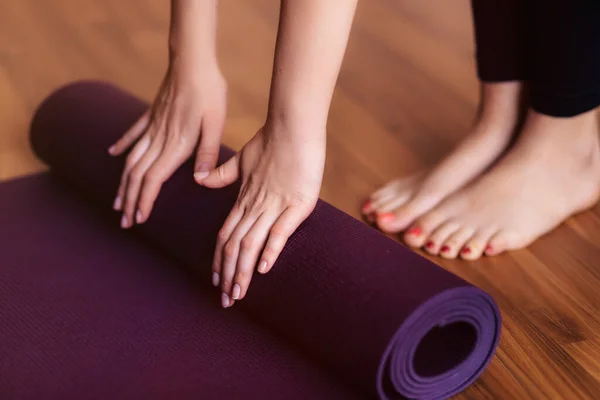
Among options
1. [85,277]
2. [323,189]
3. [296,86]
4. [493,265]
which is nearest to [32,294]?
[85,277]

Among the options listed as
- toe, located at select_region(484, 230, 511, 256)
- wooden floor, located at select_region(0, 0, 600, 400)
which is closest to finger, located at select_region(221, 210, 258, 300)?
wooden floor, located at select_region(0, 0, 600, 400)

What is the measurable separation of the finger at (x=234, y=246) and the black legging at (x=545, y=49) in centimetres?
66

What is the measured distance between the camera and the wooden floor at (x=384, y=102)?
1.24m

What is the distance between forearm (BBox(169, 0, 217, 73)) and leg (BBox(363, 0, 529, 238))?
48cm

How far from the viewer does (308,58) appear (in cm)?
107

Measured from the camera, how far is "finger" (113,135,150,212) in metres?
1.34

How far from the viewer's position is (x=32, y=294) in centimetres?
123

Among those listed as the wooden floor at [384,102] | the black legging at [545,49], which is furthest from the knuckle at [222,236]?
the black legging at [545,49]

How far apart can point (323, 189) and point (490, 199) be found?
0.37 meters

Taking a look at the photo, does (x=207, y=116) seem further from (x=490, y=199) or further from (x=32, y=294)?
(x=490, y=199)

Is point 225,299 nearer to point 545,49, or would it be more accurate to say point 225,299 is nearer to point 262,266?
point 262,266

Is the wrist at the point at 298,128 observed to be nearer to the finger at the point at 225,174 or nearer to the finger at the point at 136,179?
the finger at the point at 225,174

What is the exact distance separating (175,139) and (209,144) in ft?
0.23

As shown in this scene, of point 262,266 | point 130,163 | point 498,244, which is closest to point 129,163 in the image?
point 130,163
